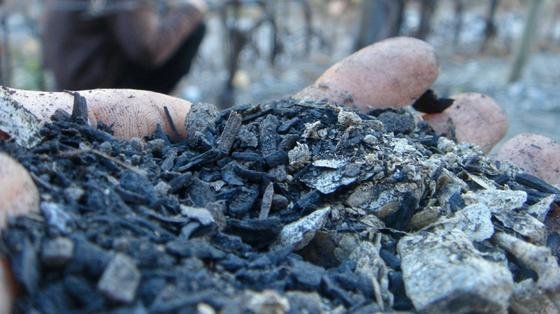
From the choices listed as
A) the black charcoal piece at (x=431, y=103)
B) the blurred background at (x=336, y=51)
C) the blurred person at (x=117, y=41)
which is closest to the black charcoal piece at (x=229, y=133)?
the black charcoal piece at (x=431, y=103)

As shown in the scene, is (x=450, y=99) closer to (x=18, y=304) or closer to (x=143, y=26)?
(x=18, y=304)

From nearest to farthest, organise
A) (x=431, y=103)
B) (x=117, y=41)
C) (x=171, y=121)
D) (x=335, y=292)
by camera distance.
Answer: (x=335, y=292), (x=171, y=121), (x=431, y=103), (x=117, y=41)

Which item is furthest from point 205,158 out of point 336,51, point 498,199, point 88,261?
point 336,51

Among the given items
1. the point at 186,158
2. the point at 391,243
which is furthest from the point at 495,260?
the point at 186,158

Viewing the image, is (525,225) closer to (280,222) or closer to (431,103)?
(280,222)

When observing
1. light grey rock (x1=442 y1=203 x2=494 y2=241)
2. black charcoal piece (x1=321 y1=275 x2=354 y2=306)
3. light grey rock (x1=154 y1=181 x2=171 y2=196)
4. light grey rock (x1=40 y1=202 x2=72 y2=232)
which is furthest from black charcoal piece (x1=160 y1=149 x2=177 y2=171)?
light grey rock (x1=442 y1=203 x2=494 y2=241)

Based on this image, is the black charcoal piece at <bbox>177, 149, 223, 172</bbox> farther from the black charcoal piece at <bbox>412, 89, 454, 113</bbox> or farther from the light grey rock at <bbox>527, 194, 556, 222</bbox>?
the black charcoal piece at <bbox>412, 89, 454, 113</bbox>

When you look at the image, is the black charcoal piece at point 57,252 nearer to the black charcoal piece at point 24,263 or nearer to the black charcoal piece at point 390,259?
the black charcoal piece at point 24,263
